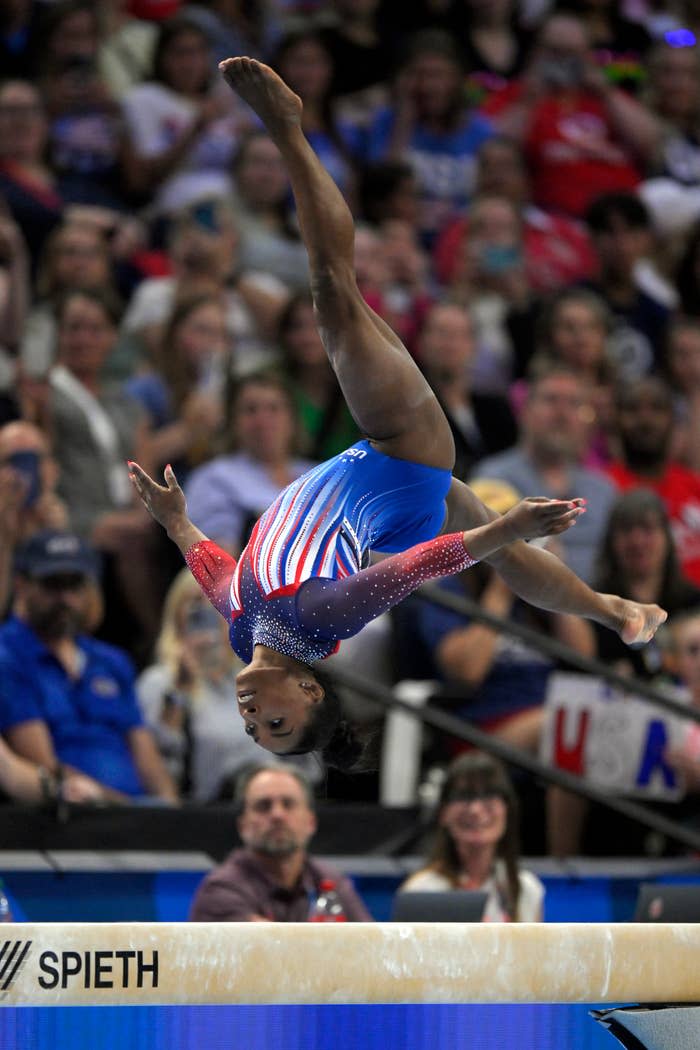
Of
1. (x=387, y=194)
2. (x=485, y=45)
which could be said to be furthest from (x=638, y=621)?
(x=485, y=45)

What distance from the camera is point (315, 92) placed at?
8.75 meters

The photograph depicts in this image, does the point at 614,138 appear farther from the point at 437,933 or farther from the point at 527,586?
the point at 437,933

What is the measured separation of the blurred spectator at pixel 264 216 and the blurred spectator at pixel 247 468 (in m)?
1.54

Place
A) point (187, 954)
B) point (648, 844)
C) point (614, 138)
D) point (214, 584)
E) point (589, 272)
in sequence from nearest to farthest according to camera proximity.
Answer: point (187, 954) → point (214, 584) → point (648, 844) → point (589, 272) → point (614, 138)

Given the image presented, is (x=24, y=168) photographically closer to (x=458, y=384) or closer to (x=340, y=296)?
(x=458, y=384)

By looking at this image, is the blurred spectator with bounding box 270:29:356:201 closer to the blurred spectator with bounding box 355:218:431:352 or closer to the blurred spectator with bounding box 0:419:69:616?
the blurred spectator with bounding box 355:218:431:352

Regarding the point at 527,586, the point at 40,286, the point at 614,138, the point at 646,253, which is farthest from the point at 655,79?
the point at 527,586

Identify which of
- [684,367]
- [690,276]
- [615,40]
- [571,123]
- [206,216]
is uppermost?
[615,40]

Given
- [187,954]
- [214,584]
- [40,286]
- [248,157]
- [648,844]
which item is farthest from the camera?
[248,157]

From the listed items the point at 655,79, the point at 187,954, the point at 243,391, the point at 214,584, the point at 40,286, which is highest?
the point at 655,79

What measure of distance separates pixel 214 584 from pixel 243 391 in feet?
8.34

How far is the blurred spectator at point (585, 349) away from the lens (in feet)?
25.6

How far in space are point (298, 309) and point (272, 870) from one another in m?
2.92

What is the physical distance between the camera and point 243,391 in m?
6.65
